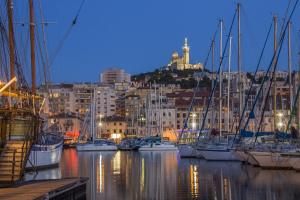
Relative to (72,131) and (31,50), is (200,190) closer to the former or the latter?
(31,50)

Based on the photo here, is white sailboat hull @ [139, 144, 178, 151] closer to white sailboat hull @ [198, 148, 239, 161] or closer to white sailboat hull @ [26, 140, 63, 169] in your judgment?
white sailboat hull @ [198, 148, 239, 161]

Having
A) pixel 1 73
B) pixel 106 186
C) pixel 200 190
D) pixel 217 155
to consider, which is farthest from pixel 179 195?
pixel 217 155

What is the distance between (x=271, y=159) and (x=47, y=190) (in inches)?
980

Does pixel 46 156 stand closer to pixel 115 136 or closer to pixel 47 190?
pixel 47 190

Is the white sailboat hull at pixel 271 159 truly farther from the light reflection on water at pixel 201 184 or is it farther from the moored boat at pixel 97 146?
the moored boat at pixel 97 146

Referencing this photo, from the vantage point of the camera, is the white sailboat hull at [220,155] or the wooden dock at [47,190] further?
the white sailboat hull at [220,155]

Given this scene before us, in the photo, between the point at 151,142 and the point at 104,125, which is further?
the point at 104,125

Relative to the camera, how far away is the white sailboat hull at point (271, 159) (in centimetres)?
4367

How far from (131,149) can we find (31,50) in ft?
207

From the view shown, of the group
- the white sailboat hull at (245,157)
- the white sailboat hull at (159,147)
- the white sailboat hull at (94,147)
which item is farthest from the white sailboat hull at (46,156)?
the white sailboat hull at (94,147)

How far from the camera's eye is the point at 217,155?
190ft

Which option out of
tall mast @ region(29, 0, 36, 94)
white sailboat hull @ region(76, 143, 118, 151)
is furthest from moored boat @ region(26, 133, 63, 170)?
white sailboat hull @ region(76, 143, 118, 151)

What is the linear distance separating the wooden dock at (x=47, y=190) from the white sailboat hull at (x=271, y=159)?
63.7 ft

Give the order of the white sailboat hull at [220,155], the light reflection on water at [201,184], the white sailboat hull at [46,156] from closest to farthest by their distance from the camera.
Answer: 1. the light reflection on water at [201,184]
2. the white sailboat hull at [46,156]
3. the white sailboat hull at [220,155]
